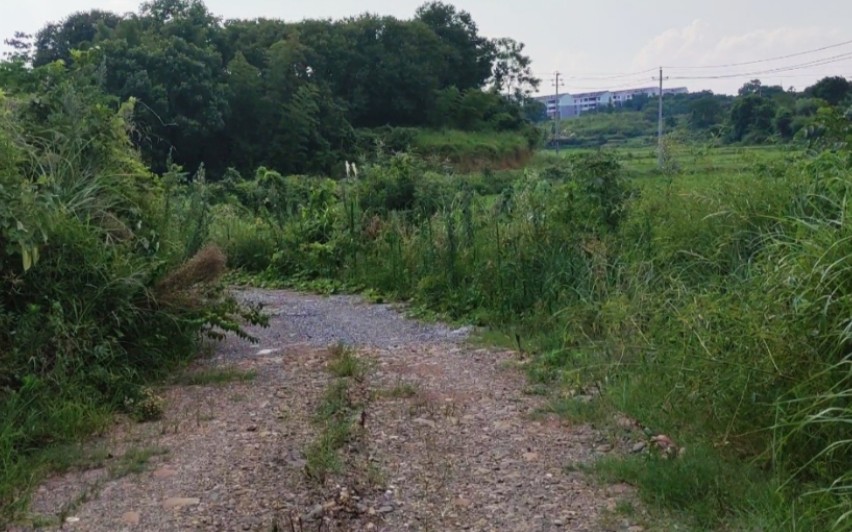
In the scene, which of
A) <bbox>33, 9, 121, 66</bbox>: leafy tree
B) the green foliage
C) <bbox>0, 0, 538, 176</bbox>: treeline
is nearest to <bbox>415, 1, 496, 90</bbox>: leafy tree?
<bbox>0, 0, 538, 176</bbox>: treeline

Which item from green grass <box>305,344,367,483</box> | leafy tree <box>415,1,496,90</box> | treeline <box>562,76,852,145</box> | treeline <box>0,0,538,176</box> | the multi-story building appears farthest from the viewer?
leafy tree <box>415,1,496,90</box>

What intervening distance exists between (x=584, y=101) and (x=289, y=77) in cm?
2178

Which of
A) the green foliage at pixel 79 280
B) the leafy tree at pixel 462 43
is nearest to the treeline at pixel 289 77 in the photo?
the leafy tree at pixel 462 43

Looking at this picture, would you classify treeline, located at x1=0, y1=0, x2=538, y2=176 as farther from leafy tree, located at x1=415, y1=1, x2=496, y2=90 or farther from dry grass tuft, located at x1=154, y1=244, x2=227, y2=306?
dry grass tuft, located at x1=154, y1=244, x2=227, y2=306

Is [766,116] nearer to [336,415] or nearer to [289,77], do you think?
[336,415]

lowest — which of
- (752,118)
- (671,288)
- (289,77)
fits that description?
(671,288)

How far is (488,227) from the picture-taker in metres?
8.59

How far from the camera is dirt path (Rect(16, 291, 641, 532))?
10.8 feet

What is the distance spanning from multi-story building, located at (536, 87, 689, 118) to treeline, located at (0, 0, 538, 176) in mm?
2538

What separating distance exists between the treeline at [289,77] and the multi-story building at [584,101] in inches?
99.9

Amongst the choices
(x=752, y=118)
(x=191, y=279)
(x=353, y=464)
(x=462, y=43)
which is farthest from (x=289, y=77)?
(x=353, y=464)

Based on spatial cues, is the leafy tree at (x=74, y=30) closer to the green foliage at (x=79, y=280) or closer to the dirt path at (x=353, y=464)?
the green foliage at (x=79, y=280)

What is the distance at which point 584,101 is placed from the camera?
5419cm

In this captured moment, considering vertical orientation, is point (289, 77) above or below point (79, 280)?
above
